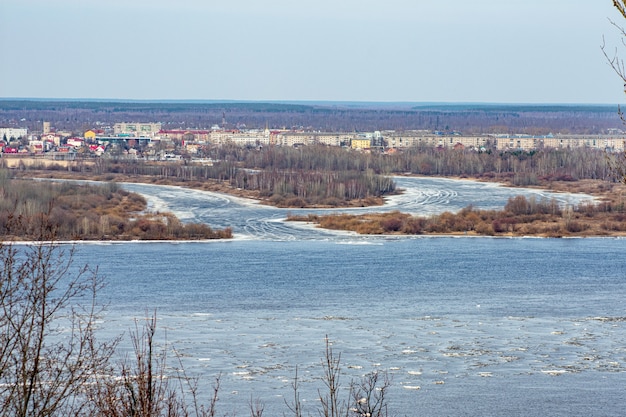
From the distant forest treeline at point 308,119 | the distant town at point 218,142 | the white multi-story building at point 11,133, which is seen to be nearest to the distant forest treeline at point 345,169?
the distant town at point 218,142

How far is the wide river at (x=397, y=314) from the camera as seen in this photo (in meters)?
7.09

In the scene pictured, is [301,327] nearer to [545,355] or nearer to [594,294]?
[545,355]

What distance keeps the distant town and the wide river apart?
23990 mm

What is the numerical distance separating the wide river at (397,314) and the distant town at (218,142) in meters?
24.0

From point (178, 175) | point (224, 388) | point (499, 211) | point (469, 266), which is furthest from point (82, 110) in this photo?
point (224, 388)

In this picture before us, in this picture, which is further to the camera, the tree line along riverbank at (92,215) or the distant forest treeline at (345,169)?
the distant forest treeline at (345,169)

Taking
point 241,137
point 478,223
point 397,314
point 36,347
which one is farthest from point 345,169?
point 36,347

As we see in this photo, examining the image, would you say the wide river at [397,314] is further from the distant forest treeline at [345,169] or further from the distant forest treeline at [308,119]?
the distant forest treeline at [308,119]

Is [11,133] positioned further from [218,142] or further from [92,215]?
[92,215]

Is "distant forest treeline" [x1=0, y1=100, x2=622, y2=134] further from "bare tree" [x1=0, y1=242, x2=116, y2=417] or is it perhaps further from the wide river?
"bare tree" [x1=0, y1=242, x2=116, y2=417]

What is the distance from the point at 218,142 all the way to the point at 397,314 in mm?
40244

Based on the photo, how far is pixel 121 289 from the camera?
450 inches

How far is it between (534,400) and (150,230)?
11.7m

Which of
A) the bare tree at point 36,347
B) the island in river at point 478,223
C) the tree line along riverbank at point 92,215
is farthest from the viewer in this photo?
the island in river at point 478,223
